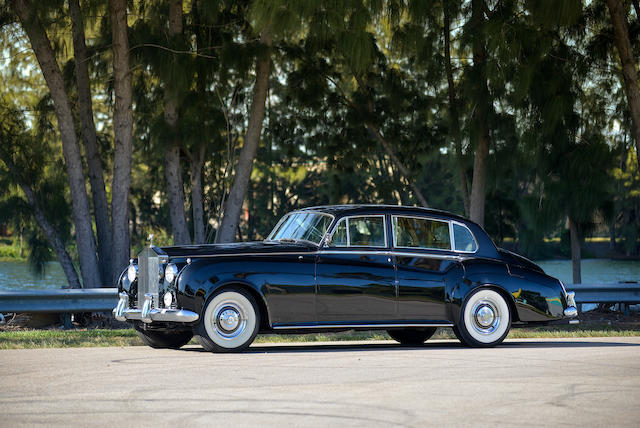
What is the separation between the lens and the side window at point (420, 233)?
10805mm

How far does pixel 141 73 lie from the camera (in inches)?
806

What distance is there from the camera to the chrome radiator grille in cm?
992

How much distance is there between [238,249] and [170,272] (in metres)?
0.76

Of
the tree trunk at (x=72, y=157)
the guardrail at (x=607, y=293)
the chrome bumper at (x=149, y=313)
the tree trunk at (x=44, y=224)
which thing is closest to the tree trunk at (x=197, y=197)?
the tree trunk at (x=72, y=157)

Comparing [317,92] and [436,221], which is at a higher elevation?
[317,92]

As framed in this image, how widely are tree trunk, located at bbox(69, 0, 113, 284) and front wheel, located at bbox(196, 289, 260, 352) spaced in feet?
25.0

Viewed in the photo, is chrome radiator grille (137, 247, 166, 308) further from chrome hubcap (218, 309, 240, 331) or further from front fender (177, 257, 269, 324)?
chrome hubcap (218, 309, 240, 331)

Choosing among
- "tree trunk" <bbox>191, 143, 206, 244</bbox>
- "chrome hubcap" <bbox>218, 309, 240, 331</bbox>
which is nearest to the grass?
"chrome hubcap" <bbox>218, 309, 240, 331</bbox>

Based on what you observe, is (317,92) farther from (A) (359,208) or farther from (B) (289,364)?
(B) (289,364)

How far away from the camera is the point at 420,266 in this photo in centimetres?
1069

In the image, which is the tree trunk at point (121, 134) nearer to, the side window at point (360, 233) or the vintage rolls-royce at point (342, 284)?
the vintage rolls-royce at point (342, 284)

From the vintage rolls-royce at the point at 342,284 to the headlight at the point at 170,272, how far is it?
1 centimetres

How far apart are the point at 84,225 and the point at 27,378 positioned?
9.14m

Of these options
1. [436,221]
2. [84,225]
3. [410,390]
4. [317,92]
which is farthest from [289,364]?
[317,92]
